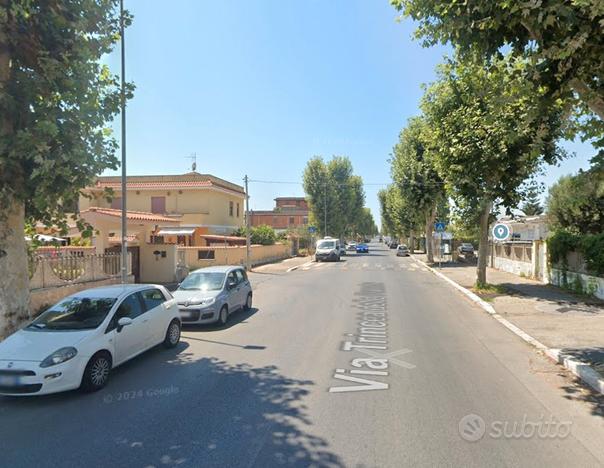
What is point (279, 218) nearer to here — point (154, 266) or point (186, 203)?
point (186, 203)

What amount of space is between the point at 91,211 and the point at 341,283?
11.5 m

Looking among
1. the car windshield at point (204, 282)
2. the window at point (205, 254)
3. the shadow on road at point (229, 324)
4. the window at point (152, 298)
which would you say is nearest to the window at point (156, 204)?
the window at point (205, 254)

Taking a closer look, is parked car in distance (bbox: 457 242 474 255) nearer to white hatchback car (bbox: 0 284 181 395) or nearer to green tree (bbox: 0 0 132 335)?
white hatchback car (bbox: 0 284 181 395)

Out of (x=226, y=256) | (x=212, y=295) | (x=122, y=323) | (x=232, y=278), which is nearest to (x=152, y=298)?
(x=122, y=323)

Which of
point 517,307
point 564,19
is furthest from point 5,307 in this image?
point 517,307

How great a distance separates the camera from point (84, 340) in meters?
6.52

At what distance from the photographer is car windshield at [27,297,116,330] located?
703 centimetres

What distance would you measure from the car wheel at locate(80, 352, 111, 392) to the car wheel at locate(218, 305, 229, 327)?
448 cm

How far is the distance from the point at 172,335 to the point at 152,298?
36.6 inches

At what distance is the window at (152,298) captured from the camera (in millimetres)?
8461

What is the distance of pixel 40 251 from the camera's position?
15.6m

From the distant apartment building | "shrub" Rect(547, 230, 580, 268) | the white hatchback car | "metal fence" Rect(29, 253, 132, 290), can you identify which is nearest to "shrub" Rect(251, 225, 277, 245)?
"metal fence" Rect(29, 253, 132, 290)

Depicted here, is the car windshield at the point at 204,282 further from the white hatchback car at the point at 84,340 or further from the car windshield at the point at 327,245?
the car windshield at the point at 327,245

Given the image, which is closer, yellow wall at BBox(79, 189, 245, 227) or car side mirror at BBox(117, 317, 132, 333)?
car side mirror at BBox(117, 317, 132, 333)
